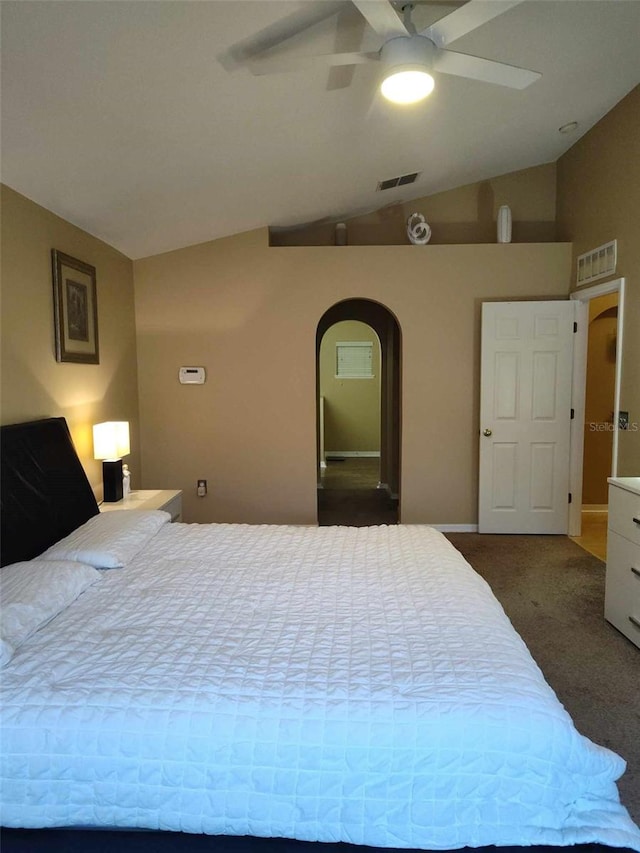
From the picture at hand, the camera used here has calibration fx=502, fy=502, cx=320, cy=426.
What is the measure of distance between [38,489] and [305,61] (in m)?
2.15

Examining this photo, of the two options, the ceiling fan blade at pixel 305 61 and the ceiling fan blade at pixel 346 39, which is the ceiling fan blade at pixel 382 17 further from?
the ceiling fan blade at pixel 346 39

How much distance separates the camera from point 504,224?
4.29m

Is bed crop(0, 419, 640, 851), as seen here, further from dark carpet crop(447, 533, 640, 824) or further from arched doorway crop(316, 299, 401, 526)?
arched doorway crop(316, 299, 401, 526)

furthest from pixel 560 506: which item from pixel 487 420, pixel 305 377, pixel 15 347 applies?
pixel 15 347

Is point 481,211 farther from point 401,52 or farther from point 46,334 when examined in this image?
point 46,334

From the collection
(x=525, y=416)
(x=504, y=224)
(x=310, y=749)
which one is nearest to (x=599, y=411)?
(x=525, y=416)

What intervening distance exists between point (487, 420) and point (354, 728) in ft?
11.5

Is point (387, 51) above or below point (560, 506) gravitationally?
above

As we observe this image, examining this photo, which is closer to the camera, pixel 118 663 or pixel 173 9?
pixel 118 663

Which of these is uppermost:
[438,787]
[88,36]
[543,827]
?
[88,36]

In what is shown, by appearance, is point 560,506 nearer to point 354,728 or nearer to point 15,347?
point 354,728

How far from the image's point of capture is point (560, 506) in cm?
435

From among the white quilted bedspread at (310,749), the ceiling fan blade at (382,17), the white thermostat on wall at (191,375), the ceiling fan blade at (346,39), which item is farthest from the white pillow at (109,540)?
the ceiling fan blade at (346,39)

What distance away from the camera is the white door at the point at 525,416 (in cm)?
425
